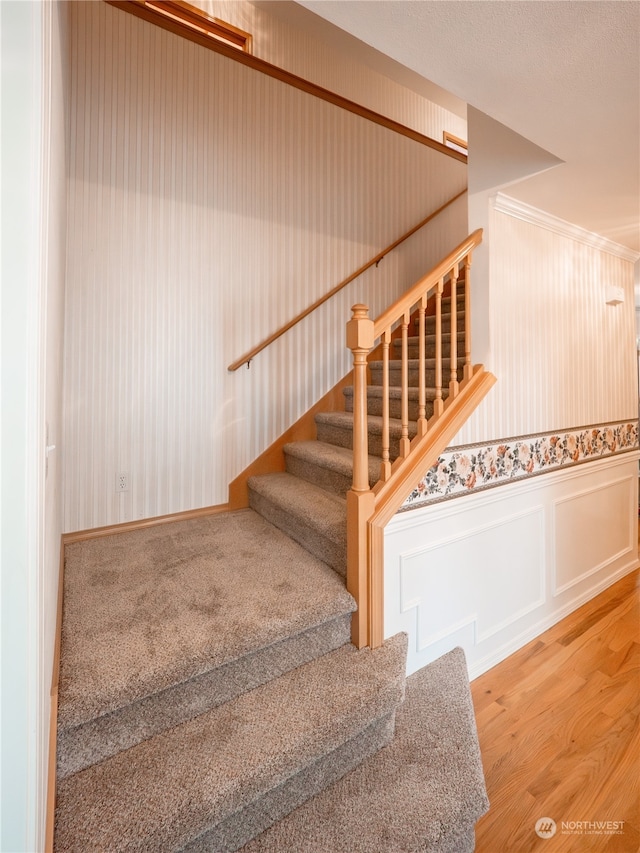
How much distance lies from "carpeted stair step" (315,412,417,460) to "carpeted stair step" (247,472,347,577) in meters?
0.35

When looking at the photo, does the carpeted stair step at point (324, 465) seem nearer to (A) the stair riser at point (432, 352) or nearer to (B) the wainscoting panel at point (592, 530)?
(A) the stair riser at point (432, 352)

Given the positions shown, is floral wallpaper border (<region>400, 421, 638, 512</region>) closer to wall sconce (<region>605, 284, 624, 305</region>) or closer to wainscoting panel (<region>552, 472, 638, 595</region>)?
wainscoting panel (<region>552, 472, 638, 595</region>)

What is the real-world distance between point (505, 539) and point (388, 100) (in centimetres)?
359

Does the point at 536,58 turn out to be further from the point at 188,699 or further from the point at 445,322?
the point at 188,699

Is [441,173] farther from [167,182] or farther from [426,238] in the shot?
[167,182]

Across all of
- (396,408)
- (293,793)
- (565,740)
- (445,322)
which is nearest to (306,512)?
Result: (396,408)

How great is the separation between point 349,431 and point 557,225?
1.70 meters

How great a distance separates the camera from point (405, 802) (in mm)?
1301

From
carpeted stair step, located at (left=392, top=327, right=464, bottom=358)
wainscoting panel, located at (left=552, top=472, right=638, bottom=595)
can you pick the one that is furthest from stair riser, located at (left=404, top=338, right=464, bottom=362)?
wainscoting panel, located at (left=552, top=472, right=638, bottom=595)

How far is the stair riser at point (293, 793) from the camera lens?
1165 millimetres

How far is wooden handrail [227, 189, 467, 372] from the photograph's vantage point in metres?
2.74

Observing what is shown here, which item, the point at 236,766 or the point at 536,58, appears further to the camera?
the point at 536,58

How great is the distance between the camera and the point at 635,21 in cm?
119

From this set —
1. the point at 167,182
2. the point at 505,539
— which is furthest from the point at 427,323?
the point at 167,182
